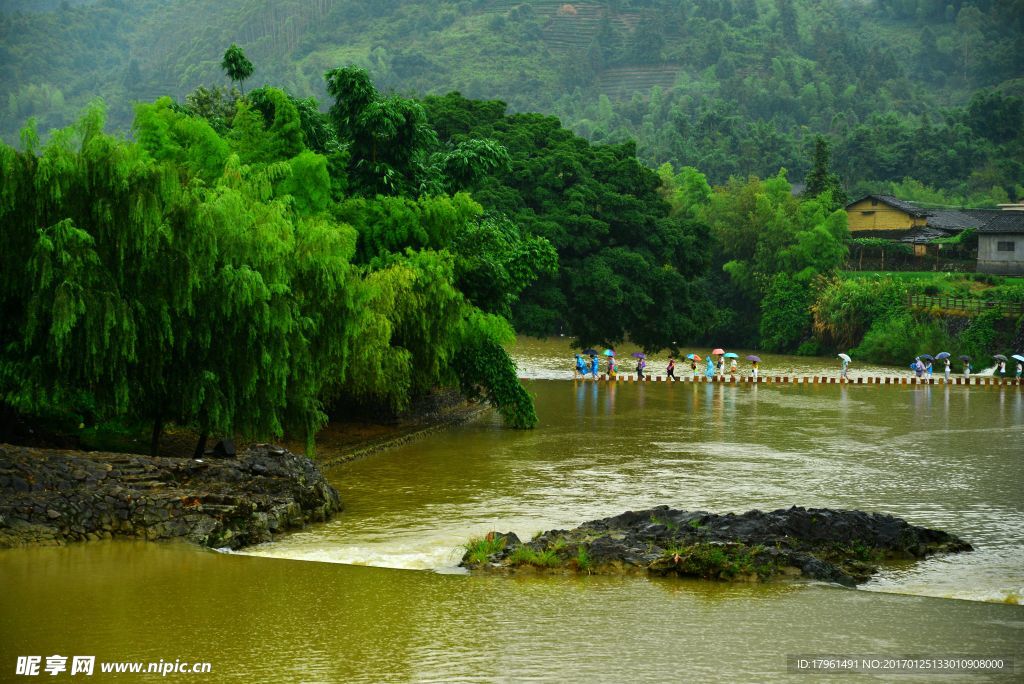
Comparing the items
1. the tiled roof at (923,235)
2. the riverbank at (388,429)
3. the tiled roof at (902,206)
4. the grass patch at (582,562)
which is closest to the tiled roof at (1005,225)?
the tiled roof at (923,235)

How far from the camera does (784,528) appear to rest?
19.4 metres

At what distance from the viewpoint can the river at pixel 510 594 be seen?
14.5 meters

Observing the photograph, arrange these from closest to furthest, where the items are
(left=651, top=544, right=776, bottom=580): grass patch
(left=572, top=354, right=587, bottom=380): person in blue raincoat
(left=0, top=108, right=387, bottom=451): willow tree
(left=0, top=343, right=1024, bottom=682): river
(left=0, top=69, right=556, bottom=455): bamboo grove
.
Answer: (left=0, top=343, right=1024, bottom=682): river < (left=651, top=544, right=776, bottom=580): grass patch < (left=0, top=108, right=387, bottom=451): willow tree < (left=0, top=69, right=556, bottom=455): bamboo grove < (left=572, top=354, right=587, bottom=380): person in blue raincoat

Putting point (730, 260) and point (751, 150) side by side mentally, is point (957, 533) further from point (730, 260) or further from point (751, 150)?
point (751, 150)

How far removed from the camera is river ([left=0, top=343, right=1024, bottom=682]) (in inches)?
571

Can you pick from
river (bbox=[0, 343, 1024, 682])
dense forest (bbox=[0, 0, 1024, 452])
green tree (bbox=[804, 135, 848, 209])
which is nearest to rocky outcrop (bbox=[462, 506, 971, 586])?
river (bbox=[0, 343, 1024, 682])

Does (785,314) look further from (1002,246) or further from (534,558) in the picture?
(534,558)

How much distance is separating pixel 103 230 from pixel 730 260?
2514 inches

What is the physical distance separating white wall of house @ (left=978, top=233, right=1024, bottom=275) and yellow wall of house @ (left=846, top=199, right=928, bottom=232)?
11.7m

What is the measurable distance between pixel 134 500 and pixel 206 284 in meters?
4.24

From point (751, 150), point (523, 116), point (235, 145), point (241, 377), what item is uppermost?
point (751, 150)

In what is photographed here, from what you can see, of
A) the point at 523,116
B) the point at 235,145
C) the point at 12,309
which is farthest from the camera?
the point at 523,116

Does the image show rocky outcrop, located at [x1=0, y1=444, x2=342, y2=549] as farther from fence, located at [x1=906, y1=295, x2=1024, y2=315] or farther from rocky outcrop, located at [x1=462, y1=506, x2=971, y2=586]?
fence, located at [x1=906, y1=295, x2=1024, y2=315]

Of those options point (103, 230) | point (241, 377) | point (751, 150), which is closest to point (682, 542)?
point (241, 377)
